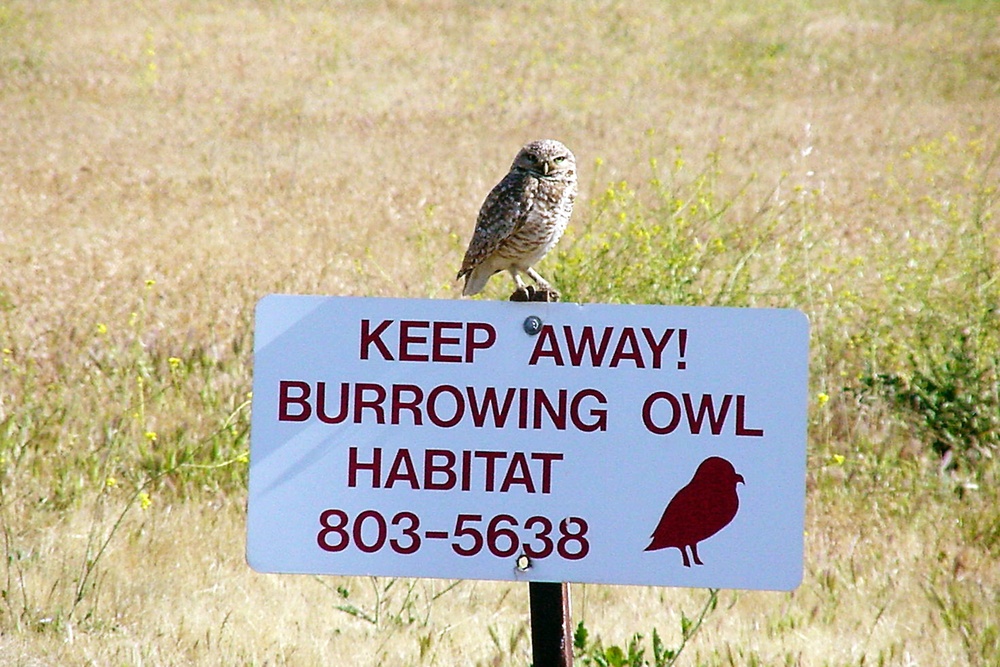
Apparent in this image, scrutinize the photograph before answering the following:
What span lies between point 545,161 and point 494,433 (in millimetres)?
1726

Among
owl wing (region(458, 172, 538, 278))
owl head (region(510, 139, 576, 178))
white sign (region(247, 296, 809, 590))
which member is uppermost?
owl head (region(510, 139, 576, 178))

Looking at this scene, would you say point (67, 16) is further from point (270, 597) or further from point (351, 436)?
point (351, 436)

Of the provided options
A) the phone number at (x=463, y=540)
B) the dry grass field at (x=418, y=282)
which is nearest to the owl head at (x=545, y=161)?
the dry grass field at (x=418, y=282)

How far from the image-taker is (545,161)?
3.59 meters

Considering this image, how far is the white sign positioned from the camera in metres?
1.99

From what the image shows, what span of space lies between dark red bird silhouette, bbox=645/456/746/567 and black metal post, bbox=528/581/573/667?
0.94 ft

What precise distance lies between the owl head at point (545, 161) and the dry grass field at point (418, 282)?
105 cm

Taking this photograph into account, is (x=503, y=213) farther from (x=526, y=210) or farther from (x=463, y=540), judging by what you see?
(x=463, y=540)

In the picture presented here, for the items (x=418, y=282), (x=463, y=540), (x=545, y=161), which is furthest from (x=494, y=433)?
(x=418, y=282)

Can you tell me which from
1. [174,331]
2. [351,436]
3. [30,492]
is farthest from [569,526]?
[174,331]

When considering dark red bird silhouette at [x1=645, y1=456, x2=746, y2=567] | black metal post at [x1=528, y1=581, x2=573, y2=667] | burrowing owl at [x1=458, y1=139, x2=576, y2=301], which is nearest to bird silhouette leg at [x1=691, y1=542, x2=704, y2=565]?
dark red bird silhouette at [x1=645, y1=456, x2=746, y2=567]

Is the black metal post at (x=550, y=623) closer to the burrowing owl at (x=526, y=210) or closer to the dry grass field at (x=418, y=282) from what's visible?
the dry grass field at (x=418, y=282)

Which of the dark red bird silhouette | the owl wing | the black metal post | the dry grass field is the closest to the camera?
the dark red bird silhouette

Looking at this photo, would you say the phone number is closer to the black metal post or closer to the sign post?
the sign post
